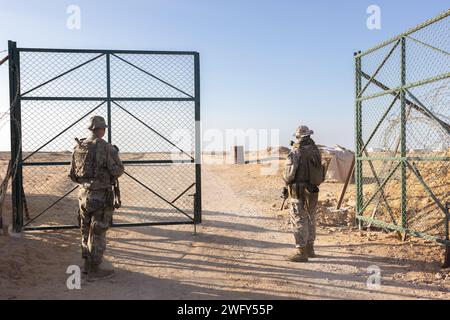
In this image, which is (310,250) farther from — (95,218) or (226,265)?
(95,218)

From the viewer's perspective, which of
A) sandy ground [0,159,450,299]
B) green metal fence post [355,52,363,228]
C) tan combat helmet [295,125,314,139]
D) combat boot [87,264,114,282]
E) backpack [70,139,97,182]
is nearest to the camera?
sandy ground [0,159,450,299]

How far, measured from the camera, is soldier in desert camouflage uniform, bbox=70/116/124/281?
15.5ft

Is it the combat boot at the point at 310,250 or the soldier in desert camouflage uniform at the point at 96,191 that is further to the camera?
the combat boot at the point at 310,250

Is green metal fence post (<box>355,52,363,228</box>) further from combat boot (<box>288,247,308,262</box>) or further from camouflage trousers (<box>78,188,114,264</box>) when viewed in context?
camouflage trousers (<box>78,188,114,264</box>)

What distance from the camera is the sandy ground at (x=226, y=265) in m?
4.29

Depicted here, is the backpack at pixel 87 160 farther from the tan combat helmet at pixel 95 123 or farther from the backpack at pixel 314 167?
the backpack at pixel 314 167

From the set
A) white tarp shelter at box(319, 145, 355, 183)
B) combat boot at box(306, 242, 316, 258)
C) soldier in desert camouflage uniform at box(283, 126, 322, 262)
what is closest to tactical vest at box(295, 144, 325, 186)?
soldier in desert camouflage uniform at box(283, 126, 322, 262)

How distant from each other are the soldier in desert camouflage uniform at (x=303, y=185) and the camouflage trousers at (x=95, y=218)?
2.59 meters

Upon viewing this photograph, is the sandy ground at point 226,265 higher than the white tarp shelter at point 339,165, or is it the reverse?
the white tarp shelter at point 339,165

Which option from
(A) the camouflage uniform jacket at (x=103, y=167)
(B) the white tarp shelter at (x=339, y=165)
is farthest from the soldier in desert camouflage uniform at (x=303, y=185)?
(B) the white tarp shelter at (x=339, y=165)

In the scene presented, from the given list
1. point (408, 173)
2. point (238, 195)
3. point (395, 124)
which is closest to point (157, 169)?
point (238, 195)

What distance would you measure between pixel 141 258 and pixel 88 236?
40.2 inches

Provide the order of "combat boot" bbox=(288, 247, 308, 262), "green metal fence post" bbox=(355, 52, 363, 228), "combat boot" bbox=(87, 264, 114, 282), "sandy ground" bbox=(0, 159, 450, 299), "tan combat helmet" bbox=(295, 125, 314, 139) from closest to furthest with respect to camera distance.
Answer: "sandy ground" bbox=(0, 159, 450, 299)
"combat boot" bbox=(87, 264, 114, 282)
"combat boot" bbox=(288, 247, 308, 262)
"tan combat helmet" bbox=(295, 125, 314, 139)
"green metal fence post" bbox=(355, 52, 363, 228)

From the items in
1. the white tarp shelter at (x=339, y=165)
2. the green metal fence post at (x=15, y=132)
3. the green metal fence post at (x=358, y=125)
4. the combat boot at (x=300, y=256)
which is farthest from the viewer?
the white tarp shelter at (x=339, y=165)
